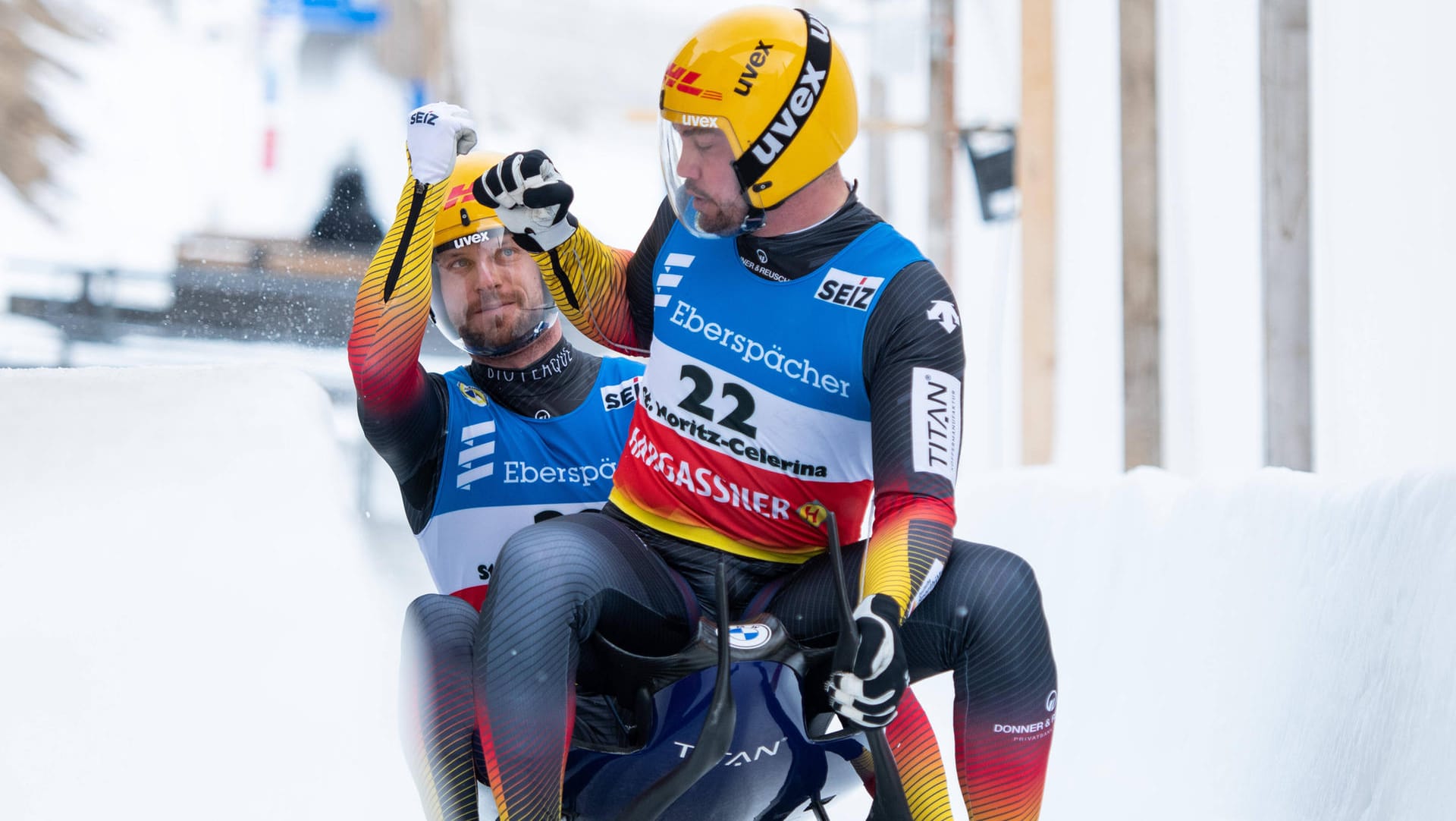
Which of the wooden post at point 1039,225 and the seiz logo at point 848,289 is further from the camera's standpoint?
the wooden post at point 1039,225

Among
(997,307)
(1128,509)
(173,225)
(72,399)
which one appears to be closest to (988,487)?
(1128,509)

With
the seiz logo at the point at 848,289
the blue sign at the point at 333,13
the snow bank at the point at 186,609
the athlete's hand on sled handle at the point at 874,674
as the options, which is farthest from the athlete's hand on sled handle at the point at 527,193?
the blue sign at the point at 333,13

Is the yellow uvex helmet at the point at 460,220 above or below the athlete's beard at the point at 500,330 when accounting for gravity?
above

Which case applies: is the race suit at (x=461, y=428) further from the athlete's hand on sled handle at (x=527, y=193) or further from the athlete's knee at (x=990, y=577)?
the athlete's knee at (x=990, y=577)

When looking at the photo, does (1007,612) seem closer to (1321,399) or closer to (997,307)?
(1321,399)

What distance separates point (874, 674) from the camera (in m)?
1.50

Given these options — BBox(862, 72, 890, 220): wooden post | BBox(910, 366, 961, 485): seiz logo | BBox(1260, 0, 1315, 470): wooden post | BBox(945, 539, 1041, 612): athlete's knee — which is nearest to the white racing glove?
BBox(910, 366, 961, 485): seiz logo

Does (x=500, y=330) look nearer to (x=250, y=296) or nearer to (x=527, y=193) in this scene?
(x=527, y=193)

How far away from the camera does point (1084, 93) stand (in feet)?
19.3

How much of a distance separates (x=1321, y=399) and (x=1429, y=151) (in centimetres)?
76

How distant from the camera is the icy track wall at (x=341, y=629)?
2.05m

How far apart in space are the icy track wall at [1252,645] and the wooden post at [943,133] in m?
3.88

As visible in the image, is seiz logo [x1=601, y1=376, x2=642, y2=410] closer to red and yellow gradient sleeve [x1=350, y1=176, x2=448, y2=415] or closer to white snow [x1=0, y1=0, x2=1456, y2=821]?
red and yellow gradient sleeve [x1=350, y1=176, x2=448, y2=415]

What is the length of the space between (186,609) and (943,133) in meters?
5.37
